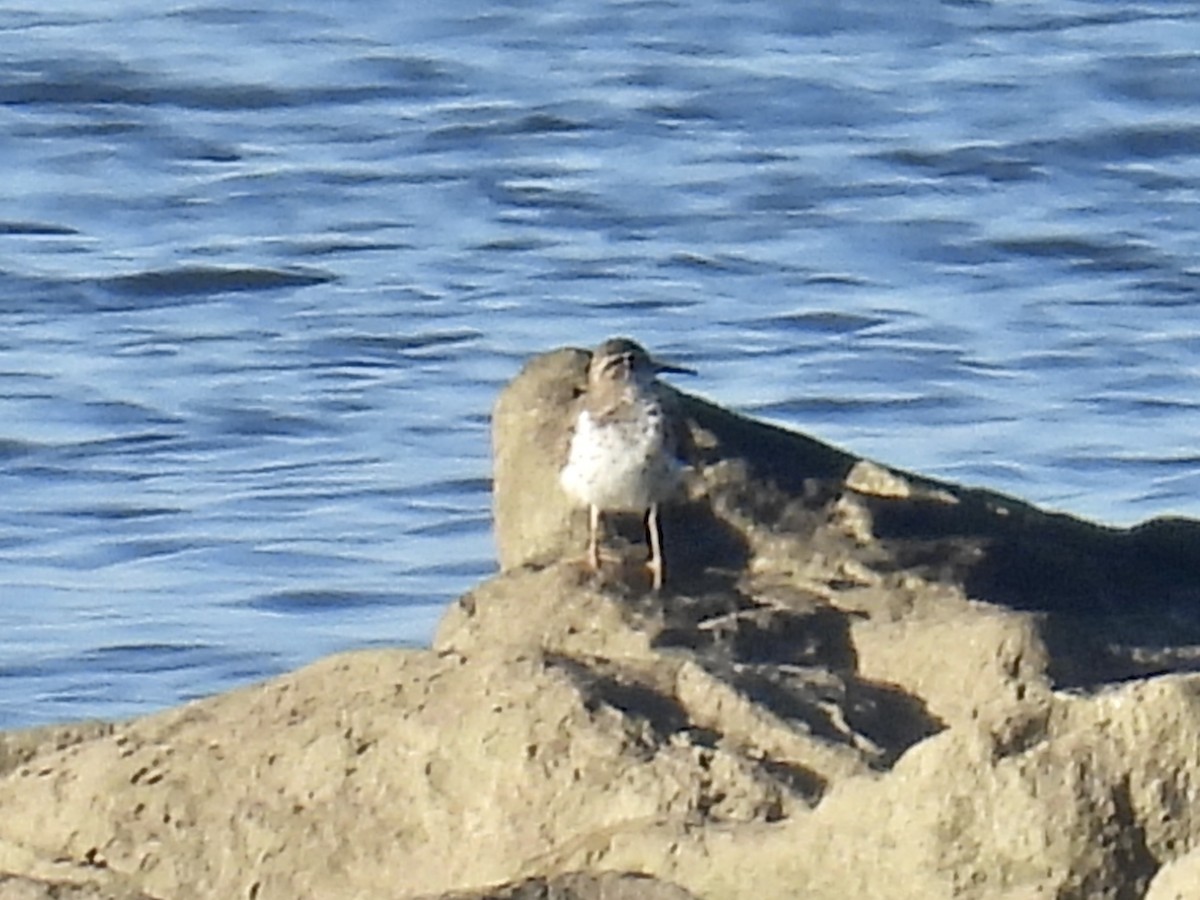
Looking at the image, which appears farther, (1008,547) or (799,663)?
(1008,547)

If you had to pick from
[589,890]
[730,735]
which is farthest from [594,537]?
[589,890]

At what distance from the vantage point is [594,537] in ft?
23.2

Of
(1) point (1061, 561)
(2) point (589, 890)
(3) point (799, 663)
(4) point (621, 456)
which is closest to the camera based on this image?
(2) point (589, 890)

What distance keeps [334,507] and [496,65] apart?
259 inches

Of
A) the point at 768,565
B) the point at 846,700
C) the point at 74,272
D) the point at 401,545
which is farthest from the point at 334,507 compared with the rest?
the point at 846,700

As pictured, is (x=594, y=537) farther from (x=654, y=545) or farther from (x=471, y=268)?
(x=471, y=268)

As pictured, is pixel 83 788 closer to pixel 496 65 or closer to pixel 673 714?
pixel 673 714

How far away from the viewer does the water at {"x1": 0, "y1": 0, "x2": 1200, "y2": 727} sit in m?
10.8

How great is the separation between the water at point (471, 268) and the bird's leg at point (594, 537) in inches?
103

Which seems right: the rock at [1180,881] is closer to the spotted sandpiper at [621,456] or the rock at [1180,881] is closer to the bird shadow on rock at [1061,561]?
the bird shadow on rock at [1061,561]

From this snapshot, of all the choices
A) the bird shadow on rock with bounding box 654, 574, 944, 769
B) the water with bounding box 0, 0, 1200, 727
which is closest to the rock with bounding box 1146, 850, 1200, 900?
the bird shadow on rock with bounding box 654, 574, 944, 769

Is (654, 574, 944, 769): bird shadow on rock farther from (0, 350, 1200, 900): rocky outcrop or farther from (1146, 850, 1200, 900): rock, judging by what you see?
(1146, 850, 1200, 900): rock

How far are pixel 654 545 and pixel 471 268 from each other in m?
6.91

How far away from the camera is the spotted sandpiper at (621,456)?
7.15 m
